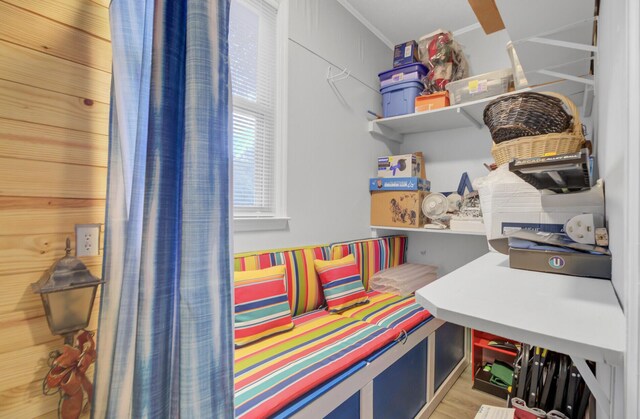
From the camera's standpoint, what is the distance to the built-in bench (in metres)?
1.14

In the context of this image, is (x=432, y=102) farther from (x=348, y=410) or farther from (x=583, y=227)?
(x=348, y=410)

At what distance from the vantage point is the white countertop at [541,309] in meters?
0.43

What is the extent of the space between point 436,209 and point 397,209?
13.0 inches

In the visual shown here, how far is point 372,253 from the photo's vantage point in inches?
99.7

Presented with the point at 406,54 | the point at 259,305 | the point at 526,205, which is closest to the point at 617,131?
the point at 526,205

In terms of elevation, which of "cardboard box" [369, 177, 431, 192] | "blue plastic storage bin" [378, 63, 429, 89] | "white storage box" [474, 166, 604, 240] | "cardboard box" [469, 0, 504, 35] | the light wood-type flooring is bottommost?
the light wood-type flooring

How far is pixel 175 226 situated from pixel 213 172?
0.61 ft

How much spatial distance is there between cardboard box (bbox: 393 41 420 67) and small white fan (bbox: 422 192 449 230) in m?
1.27

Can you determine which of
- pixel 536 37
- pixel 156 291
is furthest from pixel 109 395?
pixel 536 37

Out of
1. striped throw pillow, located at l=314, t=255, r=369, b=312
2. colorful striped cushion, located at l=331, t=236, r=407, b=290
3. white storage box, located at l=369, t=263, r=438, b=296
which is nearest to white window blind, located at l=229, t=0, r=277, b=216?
striped throw pillow, located at l=314, t=255, r=369, b=312

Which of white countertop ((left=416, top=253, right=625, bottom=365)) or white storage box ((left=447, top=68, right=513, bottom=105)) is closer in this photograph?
white countertop ((left=416, top=253, right=625, bottom=365))

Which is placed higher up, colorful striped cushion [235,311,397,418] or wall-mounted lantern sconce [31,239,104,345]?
wall-mounted lantern sconce [31,239,104,345]

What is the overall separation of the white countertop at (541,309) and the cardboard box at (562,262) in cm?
3

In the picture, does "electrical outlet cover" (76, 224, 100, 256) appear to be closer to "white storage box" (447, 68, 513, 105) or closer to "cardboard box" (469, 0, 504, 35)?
"cardboard box" (469, 0, 504, 35)
